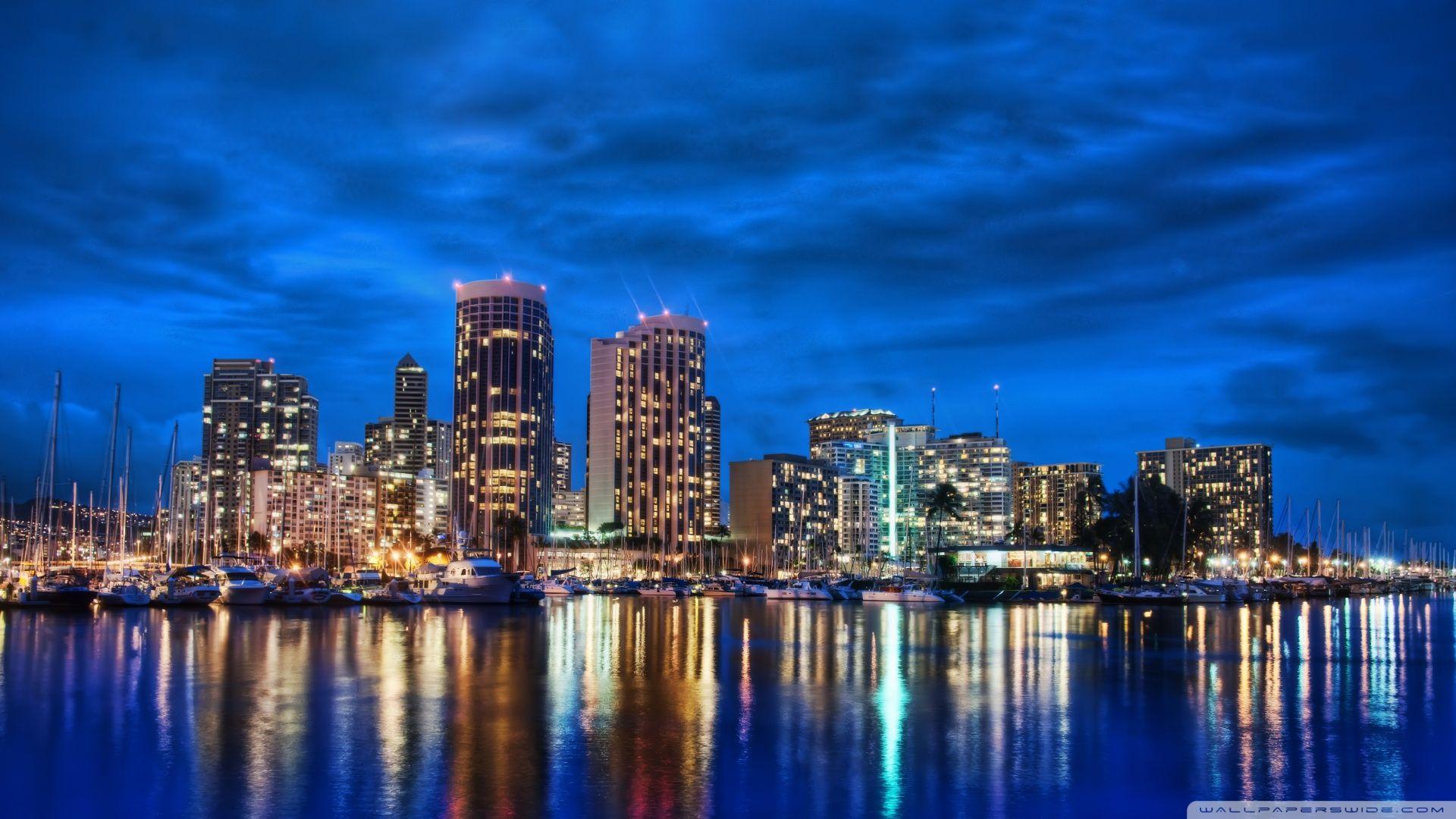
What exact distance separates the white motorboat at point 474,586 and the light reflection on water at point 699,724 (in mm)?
37921

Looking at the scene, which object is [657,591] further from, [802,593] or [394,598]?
[394,598]

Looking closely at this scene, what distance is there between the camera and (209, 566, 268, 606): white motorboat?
88312mm

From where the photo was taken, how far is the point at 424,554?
7643 inches

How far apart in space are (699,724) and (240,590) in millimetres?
72075

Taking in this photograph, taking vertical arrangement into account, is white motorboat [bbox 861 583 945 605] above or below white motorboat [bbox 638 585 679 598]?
above

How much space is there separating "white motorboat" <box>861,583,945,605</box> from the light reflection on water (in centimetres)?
5260

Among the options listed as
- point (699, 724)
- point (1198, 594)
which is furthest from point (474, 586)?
point (1198, 594)

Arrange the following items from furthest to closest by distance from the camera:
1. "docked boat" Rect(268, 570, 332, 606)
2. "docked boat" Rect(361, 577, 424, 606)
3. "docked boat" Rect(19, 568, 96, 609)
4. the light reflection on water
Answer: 1. "docked boat" Rect(268, 570, 332, 606)
2. "docked boat" Rect(361, 577, 424, 606)
3. "docked boat" Rect(19, 568, 96, 609)
4. the light reflection on water

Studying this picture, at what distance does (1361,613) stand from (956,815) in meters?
90.0

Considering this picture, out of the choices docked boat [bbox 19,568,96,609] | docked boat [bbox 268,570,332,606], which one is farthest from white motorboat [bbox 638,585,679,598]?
docked boat [bbox 19,568,96,609]

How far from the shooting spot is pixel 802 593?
120188 millimetres

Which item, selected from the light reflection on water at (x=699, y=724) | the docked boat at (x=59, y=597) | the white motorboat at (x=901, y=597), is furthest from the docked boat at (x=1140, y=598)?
the docked boat at (x=59, y=597)

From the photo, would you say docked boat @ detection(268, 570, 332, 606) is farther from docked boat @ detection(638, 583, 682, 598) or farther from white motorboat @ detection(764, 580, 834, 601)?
white motorboat @ detection(764, 580, 834, 601)

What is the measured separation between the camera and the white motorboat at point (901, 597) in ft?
347
